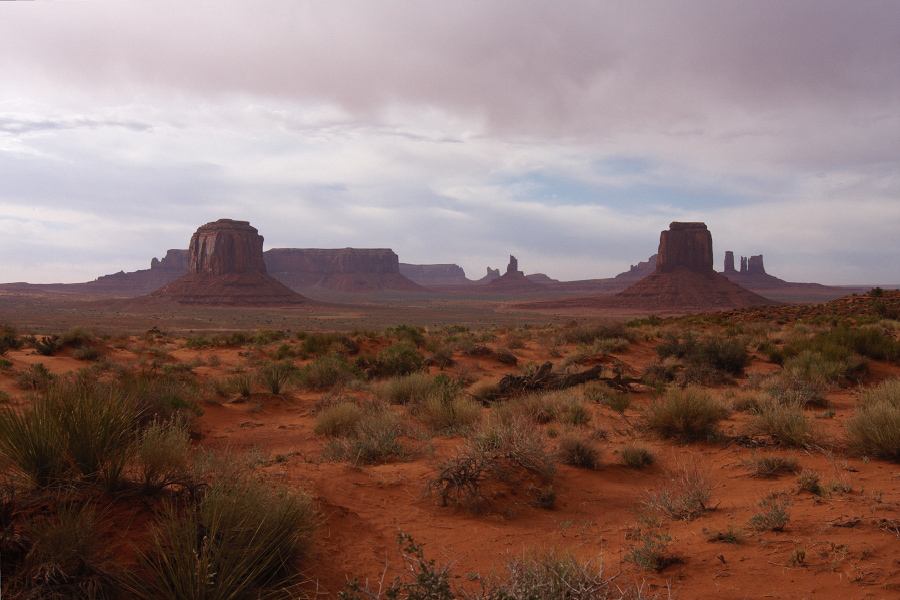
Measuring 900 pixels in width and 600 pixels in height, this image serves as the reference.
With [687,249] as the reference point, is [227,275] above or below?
below

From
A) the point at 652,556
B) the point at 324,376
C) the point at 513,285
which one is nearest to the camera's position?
the point at 652,556

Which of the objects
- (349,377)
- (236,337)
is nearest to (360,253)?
(236,337)

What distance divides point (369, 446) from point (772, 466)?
5084mm

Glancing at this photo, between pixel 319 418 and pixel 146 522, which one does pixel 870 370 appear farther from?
pixel 146 522

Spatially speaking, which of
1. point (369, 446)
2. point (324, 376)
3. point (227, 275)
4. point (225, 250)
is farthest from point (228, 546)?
point (225, 250)

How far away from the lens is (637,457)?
6.91 metres

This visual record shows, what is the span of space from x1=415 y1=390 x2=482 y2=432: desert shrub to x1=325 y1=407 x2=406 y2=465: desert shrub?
0.98 metres

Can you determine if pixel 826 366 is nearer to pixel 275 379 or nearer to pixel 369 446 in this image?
pixel 369 446

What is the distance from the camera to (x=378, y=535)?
4.64 metres

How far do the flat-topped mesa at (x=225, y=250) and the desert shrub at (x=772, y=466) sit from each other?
120 metres

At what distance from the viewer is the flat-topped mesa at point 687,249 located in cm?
10812

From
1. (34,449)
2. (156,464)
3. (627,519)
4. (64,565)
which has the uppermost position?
(34,449)

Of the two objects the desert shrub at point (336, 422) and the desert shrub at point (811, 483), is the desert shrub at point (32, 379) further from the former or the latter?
the desert shrub at point (811, 483)

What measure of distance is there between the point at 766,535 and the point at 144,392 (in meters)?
8.38
